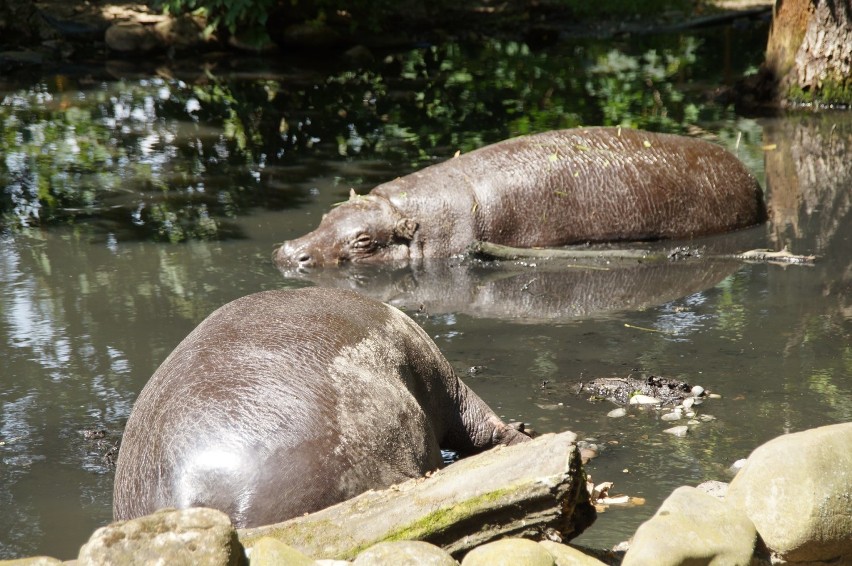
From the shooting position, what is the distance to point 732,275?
27.0ft

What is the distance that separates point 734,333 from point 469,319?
1.71 metres

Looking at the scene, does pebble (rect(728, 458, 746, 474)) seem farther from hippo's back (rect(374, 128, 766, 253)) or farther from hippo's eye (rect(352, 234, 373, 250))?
hippo's eye (rect(352, 234, 373, 250))

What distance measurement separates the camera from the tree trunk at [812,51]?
572 inches

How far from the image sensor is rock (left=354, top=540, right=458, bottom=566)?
3.37 meters

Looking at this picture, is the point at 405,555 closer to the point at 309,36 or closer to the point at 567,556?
the point at 567,556

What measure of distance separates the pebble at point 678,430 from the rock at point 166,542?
2733 mm

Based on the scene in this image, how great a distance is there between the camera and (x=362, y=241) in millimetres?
9109

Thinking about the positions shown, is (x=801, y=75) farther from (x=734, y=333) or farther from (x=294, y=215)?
(x=734, y=333)

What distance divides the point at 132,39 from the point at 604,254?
1558 cm

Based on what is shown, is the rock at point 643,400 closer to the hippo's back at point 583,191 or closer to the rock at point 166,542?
the rock at point 166,542

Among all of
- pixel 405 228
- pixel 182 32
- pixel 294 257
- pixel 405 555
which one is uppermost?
pixel 182 32

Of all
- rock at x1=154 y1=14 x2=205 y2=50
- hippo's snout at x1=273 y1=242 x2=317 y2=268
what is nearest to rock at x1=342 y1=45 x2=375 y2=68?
rock at x1=154 y1=14 x2=205 y2=50

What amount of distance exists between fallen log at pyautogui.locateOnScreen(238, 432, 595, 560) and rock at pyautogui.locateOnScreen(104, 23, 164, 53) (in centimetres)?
1944

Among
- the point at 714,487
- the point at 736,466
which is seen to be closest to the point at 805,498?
the point at 714,487
